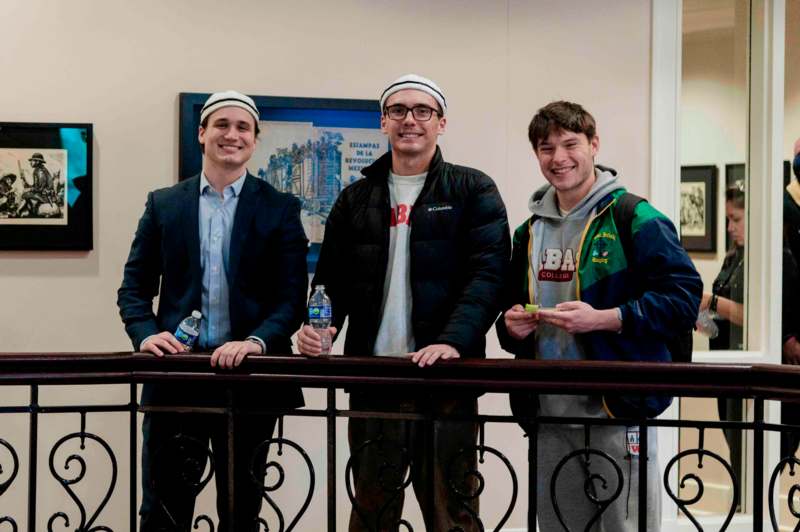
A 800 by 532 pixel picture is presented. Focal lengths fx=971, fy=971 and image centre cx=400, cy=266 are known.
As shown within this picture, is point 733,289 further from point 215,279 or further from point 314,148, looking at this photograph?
point 215,279

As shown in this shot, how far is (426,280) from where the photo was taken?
2.71 metres

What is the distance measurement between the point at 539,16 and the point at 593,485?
2524 millimetres

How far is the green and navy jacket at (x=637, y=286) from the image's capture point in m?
2.49

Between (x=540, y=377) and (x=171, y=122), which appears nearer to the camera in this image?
(x=540, y=377)

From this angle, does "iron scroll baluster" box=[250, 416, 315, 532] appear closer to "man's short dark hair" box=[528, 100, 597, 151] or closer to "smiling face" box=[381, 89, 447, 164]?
"smiling face" box=[381, 89, 447, 164]

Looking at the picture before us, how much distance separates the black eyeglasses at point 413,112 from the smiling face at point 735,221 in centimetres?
231

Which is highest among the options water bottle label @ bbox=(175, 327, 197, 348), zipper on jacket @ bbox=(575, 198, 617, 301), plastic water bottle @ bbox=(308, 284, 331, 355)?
zipper on jacket @ bbox=(575, 198, 617, 301)

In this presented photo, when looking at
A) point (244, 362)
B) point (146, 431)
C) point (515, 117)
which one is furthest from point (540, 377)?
point (515, 117)

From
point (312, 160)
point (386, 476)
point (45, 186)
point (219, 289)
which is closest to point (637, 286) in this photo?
point (386, 476)

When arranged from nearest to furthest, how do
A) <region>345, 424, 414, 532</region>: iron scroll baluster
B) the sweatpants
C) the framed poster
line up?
<region>345, 424, 414, 532</region>: iron scroll baluster
the sweatpants
the framed poster

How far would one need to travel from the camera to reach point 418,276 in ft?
8.92

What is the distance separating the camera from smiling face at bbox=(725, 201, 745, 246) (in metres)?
4.57

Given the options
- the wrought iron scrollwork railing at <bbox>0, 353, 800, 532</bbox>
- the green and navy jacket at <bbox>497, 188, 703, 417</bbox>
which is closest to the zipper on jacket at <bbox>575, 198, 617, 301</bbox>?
the green and navy jacket at <bbox>497, 188, 703, 417</bbox>

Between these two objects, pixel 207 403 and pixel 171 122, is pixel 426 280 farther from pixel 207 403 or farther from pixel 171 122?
pixel 171 122
